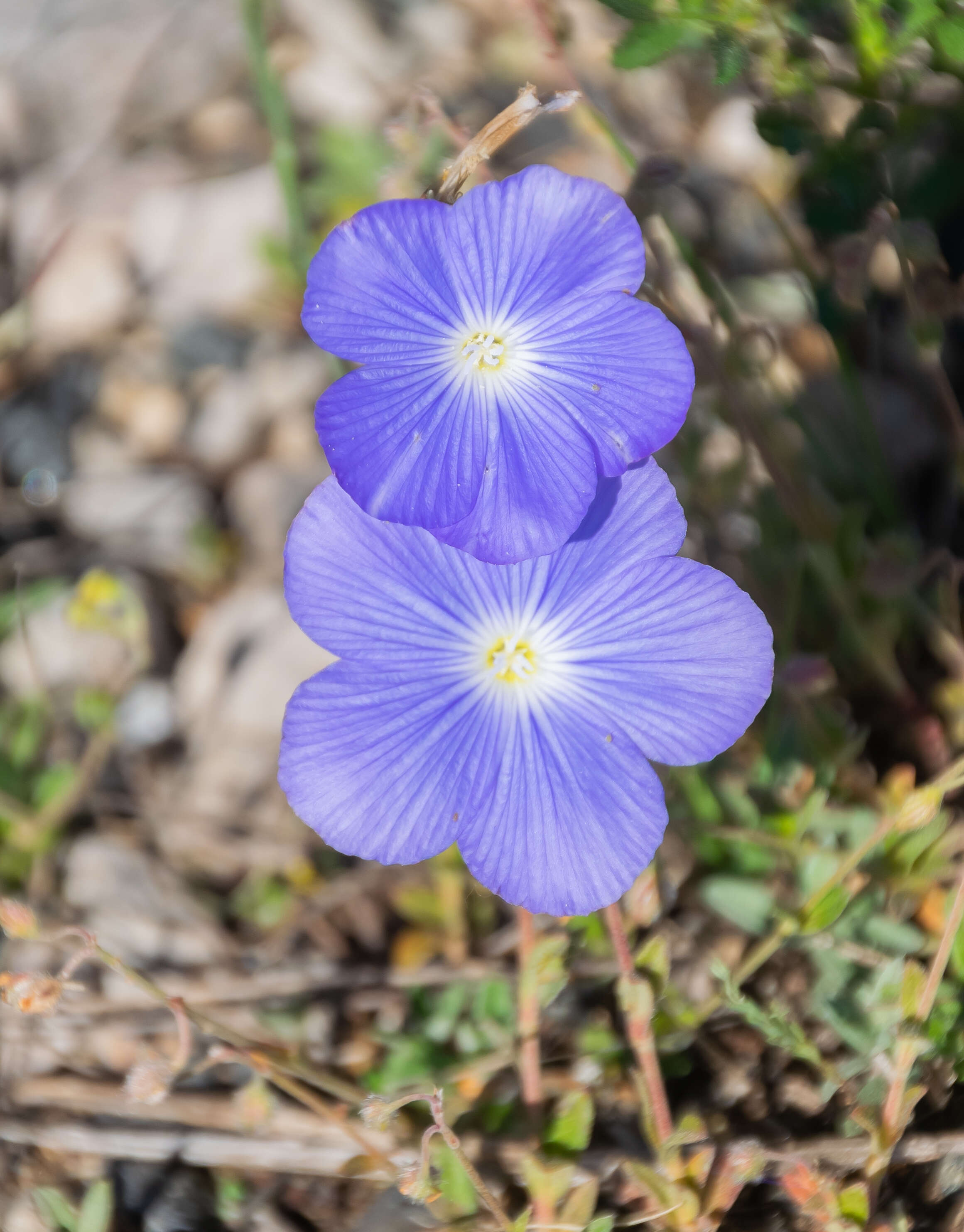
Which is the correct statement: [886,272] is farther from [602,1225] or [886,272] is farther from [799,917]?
[602,1225]

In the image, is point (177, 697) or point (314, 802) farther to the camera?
point (177, 697)

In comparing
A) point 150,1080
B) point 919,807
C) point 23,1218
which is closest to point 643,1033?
point 919,807

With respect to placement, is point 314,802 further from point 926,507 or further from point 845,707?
point 926,507

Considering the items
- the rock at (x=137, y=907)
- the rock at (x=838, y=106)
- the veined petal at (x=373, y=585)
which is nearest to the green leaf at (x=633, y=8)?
the veined petal at (x=373, y=585)

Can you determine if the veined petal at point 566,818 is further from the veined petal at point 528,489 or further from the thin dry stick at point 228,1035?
the thin dry stick at point 228,1035

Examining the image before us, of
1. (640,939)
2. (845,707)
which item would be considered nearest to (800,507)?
(845,707)

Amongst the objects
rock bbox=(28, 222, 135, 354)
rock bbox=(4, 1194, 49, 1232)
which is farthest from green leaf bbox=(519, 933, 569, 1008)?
rock bbox=(28, 222, 135, 354)

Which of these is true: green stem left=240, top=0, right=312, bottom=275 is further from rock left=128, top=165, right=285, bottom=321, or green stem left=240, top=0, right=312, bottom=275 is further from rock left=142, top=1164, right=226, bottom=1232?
rock left=142, top=1164, right=226, bottom=1232
